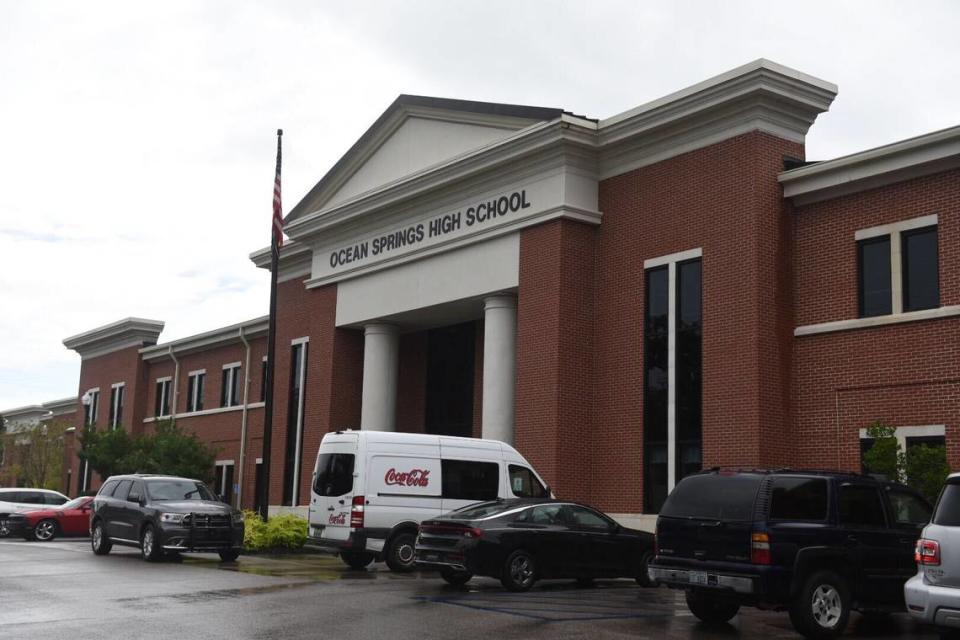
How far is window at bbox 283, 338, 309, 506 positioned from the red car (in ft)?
19.7

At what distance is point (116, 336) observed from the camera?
52312mm

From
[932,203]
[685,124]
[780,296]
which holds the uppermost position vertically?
[685,124]

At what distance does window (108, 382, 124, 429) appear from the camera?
52.0 metres

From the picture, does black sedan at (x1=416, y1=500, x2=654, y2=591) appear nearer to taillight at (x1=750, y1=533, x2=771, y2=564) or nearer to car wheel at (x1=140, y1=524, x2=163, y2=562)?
taillight at (x1=750, y1=533, x2=771, y2=564)

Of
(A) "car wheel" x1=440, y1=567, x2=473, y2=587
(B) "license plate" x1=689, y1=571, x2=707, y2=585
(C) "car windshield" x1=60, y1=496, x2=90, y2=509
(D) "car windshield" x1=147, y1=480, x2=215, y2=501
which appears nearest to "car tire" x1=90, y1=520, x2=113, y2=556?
(D) "car windshield" x1=147, y1=480, x2=215, y2=501

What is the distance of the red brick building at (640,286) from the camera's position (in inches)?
832

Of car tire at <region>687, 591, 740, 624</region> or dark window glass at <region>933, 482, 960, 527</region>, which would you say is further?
car tire at <region>687, 591, 740, 624</region>

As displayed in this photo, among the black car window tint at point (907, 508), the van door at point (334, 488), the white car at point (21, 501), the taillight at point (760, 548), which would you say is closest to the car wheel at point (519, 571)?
the van door at point (334, 488)

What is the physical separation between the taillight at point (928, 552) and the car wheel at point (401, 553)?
11598 mm

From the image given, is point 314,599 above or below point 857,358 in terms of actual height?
below

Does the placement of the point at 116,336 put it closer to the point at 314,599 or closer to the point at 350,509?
the point at 350,509

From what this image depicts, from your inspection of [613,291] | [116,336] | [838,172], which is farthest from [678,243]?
[116,336]

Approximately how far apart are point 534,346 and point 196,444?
19.2 m

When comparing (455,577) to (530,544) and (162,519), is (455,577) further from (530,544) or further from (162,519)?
(162,519)
